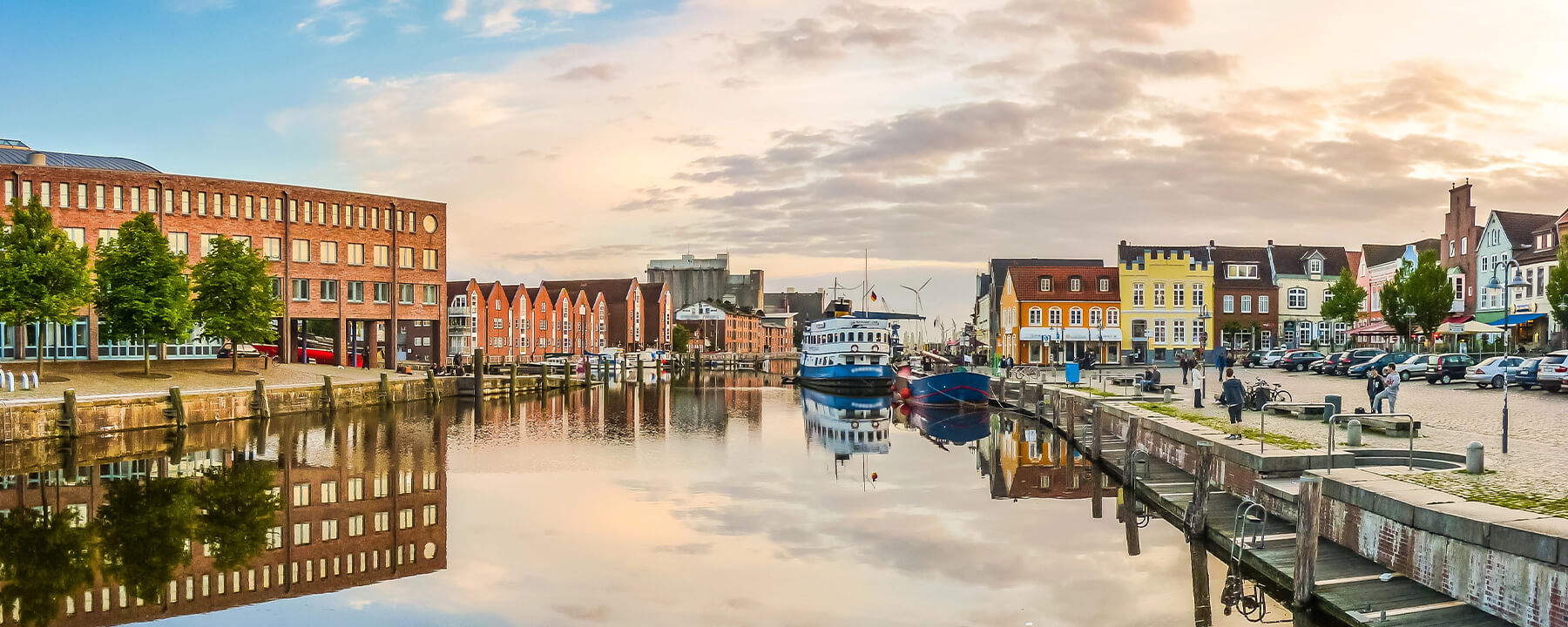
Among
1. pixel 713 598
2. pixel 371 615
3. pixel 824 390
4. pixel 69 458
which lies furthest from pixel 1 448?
pixel 824 390

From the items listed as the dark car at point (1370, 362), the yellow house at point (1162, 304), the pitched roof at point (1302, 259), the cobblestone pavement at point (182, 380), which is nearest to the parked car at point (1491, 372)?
the dark car at point (1370, 362)

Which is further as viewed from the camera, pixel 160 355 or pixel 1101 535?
pixel 160 355

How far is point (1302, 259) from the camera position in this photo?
8256 centimetres

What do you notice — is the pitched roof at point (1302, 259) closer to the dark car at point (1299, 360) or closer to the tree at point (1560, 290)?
the dark car at point (1299, 360)

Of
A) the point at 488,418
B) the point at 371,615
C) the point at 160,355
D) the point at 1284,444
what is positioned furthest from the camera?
the point at 160,355

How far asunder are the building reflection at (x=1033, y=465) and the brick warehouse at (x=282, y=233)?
42.4 metres

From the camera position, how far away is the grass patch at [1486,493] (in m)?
13.1

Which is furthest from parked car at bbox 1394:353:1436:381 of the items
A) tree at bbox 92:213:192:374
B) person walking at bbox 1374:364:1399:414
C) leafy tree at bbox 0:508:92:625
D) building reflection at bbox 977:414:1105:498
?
tree at bbox 92:213:192:374

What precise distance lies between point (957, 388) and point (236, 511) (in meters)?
37.5

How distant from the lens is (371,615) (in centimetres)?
1583

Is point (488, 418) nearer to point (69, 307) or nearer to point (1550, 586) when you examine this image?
point (69, 307)

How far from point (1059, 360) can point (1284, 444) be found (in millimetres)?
59478

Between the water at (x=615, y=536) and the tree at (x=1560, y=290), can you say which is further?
the tree at (x=1560, y=290)

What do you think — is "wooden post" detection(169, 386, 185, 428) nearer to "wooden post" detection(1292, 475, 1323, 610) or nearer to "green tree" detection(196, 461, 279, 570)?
"green tree" detection(196, 461, 279, 570)
